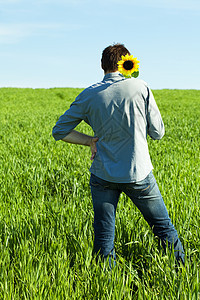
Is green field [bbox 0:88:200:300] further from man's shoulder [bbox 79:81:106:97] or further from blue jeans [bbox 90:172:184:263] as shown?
man's shoulder [bbox 79:81:106:97]

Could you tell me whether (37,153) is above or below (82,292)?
above

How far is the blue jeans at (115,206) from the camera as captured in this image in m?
2.79

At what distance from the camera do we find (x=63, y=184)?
5.41 metres

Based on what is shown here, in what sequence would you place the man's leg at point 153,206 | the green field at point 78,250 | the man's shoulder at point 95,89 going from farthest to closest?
the man's leg at point 153,206 < the man's shoulder at point 95,89 < the green field at point 78,250

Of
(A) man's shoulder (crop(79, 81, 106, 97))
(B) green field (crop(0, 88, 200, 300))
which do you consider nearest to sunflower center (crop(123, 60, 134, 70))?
Answer: (A) man's shoulder (crop(79, 81, 106, 97))

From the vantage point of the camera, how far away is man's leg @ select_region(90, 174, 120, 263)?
283 centimetres

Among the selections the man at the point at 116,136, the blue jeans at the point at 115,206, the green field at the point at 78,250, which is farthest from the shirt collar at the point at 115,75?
the green field at the point at 78,250

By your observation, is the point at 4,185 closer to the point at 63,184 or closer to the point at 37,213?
the point at 63,184

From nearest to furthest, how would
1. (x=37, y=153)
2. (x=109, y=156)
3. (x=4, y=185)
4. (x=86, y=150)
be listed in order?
(x=109, y=156), (x=4, y=185), (x=37, y=153), (x=86, y=150)

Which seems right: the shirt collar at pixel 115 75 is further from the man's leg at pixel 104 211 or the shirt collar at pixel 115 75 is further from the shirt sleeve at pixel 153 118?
the man's leg at pixel 104 211

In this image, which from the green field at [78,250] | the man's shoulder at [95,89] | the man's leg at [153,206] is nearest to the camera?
the green field at [78,250]

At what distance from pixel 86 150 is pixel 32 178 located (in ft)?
11.0

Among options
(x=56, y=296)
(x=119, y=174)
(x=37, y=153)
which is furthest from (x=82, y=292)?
(x=37, y=153)

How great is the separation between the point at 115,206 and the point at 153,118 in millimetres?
778
